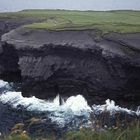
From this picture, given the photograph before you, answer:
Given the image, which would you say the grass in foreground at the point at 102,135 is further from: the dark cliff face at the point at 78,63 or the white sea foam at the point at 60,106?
the dark cliff face at the point at 78,63

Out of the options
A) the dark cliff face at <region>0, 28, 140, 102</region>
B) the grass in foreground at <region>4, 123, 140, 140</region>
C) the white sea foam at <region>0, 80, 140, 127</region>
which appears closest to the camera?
Result: the grass in foreground at <region>4, 123, 140, 140</region>

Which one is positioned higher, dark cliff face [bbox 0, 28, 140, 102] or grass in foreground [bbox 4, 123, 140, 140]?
grass in foreground [bbox 4, 123, 140, 140]

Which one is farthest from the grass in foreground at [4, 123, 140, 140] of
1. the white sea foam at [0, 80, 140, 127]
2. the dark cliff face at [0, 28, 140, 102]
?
the dark cliff face at [0, 28, 140, 102]

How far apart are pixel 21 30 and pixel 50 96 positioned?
259 inches

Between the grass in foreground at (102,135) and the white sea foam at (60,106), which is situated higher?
the grass in foreground at (102,135)

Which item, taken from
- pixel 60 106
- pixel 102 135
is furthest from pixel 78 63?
pixel 102 135

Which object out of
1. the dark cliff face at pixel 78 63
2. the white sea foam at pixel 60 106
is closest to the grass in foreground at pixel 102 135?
the white sea foam at pixel 60 106

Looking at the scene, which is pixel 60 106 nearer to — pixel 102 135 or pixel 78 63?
pixel 78 63

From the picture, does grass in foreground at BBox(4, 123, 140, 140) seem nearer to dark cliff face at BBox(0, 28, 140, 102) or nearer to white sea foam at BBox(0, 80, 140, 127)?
white sea foam at BBox(0, 80, 140, 127)

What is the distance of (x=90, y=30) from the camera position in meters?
30.2

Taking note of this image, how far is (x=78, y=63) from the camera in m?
28.4

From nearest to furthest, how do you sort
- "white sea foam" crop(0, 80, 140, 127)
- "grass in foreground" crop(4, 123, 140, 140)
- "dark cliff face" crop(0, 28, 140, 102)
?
1. "grass in foreground" crop(4, 123, 140, 140)
2. "white sea foam" crop(0, 80, 140, 127)
3. "dark cliff face" crop(0, 28, 140, 102)

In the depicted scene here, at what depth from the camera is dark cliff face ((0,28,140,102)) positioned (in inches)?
1053

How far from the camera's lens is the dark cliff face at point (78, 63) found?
2673cm
